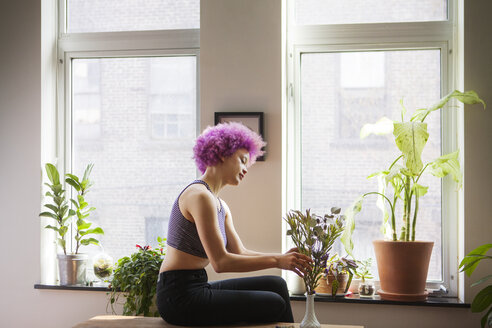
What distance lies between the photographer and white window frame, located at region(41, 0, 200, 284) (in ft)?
12.9

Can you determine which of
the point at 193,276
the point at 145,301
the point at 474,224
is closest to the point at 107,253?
the point at 145,301

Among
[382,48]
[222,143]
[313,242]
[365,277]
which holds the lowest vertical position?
[365,277]

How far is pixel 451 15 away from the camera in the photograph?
12.0ft

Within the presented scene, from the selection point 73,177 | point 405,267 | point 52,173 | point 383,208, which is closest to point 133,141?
point 73,177

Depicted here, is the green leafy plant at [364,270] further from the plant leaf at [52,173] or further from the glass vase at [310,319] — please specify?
the plant leaf at [52,173]

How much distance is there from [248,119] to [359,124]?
2.40ft

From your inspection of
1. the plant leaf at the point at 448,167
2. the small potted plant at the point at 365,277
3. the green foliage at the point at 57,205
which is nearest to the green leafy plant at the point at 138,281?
the green foliage at the point at 57,205

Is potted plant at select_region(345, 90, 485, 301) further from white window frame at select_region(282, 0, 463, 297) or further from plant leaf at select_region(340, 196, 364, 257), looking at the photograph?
white window frame at select_region(282, 0, 463, 297)

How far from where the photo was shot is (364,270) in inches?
145

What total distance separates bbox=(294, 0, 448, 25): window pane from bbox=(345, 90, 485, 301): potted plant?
658 millimetres

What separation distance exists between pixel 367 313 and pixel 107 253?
1.77m

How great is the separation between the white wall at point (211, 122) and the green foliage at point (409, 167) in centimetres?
17

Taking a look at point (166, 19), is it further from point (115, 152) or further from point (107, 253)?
point (107, 253)

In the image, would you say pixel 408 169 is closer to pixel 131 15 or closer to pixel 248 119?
pixel 248 119
